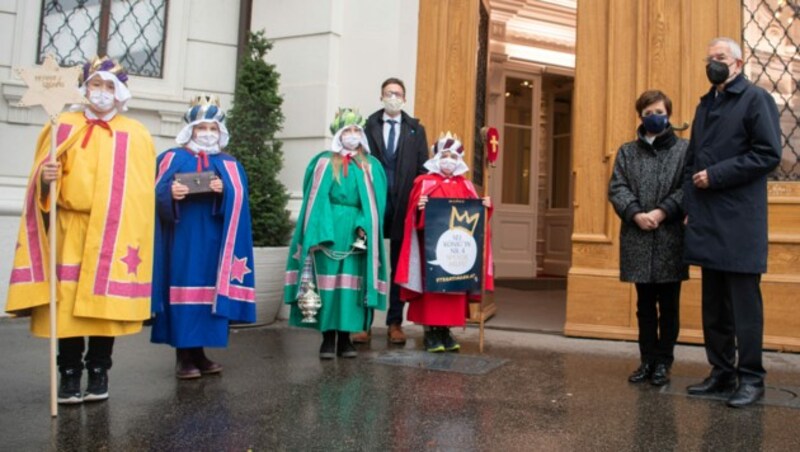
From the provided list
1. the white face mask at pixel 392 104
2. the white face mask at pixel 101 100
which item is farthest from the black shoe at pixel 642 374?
the white face mask at pixel 101 100

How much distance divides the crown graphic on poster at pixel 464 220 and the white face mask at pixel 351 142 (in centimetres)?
89

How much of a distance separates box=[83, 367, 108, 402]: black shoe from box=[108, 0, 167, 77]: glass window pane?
14.0 ft

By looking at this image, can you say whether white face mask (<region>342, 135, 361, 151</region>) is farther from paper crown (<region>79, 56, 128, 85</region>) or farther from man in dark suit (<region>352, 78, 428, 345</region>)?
paper crown (<region>79, 56, 128, 85</region>)

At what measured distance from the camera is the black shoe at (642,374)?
4.27 meters

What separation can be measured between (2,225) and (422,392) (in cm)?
447

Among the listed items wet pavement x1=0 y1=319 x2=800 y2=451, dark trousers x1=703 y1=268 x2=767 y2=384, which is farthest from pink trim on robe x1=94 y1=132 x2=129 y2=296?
dark trousers x1=703 y1=268 x2=767 y2=384

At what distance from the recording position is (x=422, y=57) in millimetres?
6566

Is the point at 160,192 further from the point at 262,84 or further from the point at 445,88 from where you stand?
the point at 445,88

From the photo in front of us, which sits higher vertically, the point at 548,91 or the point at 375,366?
the point at 548,91

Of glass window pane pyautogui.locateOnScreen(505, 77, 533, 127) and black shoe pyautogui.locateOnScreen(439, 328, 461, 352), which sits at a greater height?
glass window pane pyautogui.locateOnScreen(505, 77, 533, 127)

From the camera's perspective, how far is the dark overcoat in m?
3.73

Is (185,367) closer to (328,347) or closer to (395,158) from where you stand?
(328,347)

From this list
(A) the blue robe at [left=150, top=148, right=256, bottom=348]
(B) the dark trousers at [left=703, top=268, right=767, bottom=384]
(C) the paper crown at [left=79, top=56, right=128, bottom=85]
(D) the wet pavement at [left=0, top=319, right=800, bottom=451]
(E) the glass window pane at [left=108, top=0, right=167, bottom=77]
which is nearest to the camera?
(D) the wet pavement at [left=0, top=319, right=800, bottom=451]

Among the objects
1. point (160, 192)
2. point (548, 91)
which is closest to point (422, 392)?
point (160, 192)
